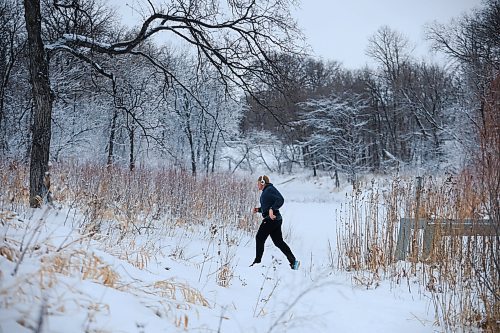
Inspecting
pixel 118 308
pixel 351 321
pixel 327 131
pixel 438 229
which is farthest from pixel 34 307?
pixel 327 131

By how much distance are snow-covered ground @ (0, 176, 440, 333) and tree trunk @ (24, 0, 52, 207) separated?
103cm

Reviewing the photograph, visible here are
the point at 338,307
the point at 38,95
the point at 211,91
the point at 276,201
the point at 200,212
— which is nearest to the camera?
the point at 338,307

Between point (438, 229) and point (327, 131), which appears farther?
point (327, 131)

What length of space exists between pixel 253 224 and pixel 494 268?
793 cm

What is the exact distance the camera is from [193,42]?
8.14 m

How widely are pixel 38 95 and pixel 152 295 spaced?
17.0 ft

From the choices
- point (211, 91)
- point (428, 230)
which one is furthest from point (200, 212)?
point (211, 91)

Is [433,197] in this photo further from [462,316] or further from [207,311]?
[207,311]

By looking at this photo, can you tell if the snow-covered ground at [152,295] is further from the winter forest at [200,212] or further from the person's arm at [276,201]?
the person's arm at [276,201]

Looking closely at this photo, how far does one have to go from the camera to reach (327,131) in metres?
33.7

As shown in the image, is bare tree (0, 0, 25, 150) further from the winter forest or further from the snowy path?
the snowy path

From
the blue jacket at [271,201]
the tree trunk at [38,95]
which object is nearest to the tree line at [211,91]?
the tree trunk at [38,95]

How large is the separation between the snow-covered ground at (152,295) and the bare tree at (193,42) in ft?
6.60

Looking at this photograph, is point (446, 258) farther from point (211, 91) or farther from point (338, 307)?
point (211, 91)
